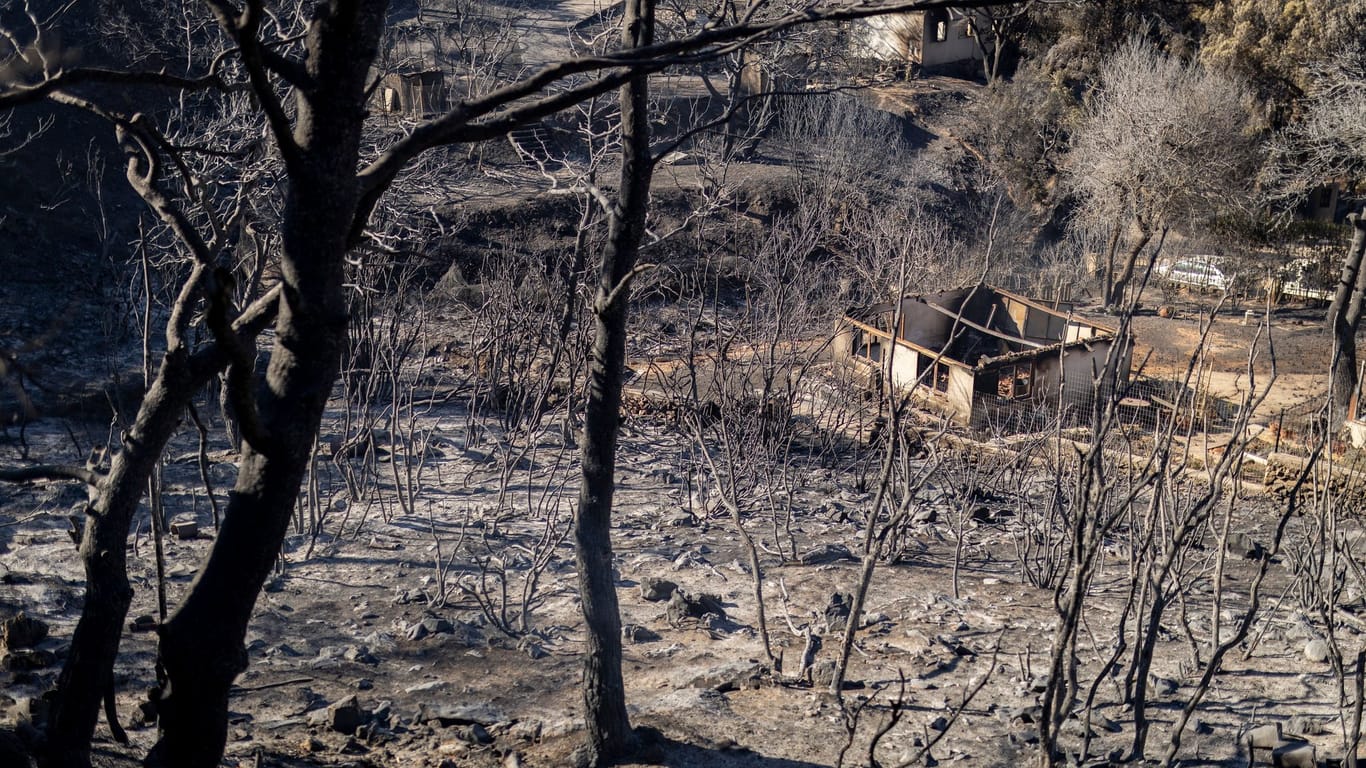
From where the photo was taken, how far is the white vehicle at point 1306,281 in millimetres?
23938

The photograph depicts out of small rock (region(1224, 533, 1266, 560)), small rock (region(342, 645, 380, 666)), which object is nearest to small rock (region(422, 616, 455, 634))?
small rock (region(342, 645, 380, 666))

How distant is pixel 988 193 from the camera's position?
27391 millimetres

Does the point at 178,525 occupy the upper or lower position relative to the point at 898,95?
lower

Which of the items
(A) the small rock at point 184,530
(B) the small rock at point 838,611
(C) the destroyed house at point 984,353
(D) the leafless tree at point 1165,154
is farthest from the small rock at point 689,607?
(D) the leafless tree at point 1165,154

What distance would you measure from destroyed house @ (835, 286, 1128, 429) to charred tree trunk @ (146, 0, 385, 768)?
8.85 meters

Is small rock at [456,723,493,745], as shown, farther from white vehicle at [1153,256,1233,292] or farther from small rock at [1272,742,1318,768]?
white vehicle at [1153,256,1233,292]

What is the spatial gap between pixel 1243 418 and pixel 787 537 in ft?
15.8

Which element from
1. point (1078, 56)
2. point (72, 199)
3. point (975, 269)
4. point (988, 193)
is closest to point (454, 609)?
point (975, 269)

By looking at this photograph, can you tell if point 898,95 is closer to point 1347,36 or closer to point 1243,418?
point 1347,36

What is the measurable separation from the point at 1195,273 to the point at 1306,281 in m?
2.33

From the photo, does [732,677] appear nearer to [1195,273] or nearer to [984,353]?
[984,353]

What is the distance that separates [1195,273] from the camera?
960 inches

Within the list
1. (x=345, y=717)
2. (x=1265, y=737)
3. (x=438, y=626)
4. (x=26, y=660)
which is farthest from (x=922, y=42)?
(x=26, y=660)

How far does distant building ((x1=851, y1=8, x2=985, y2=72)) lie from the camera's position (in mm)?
35406
